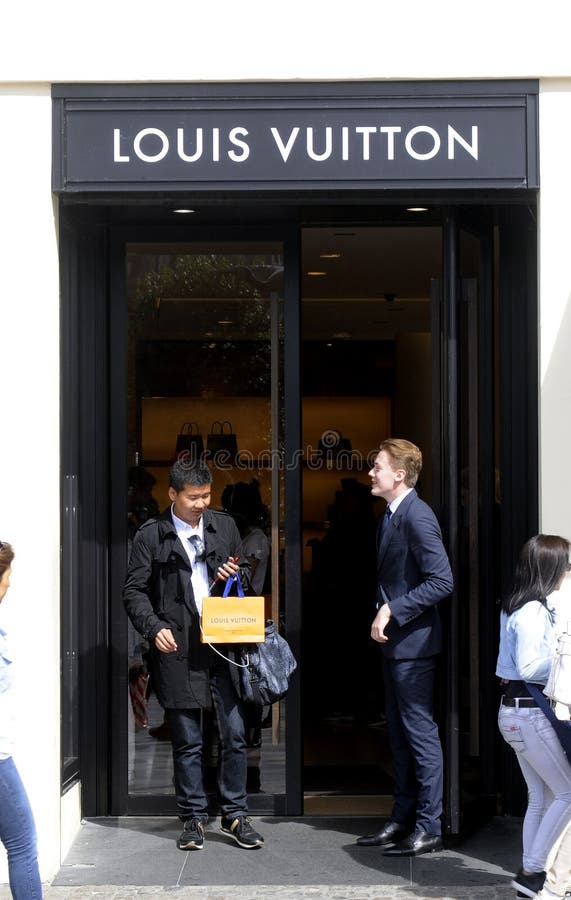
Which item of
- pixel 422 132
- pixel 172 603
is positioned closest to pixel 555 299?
pixel 422 132

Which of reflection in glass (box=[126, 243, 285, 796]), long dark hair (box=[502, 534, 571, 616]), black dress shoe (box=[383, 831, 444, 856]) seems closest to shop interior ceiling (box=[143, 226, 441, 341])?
reflection in glass (box=[126, 243, 285, 796])

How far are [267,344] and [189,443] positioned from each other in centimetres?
70

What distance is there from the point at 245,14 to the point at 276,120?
0.53m

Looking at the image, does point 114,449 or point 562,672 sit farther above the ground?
point 114,449

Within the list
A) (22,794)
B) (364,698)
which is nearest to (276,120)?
(22,794)

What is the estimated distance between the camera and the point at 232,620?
254 inches

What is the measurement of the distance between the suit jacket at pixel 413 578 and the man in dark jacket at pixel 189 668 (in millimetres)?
798

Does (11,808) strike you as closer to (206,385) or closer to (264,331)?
(206,385)

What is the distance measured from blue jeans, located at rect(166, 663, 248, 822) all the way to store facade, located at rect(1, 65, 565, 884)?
1.60 feet

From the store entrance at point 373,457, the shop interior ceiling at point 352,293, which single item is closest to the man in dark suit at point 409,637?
the store entrance at point 373,457

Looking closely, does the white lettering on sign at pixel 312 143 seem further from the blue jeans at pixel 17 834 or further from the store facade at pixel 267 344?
the blue jeans at pixel 17 834

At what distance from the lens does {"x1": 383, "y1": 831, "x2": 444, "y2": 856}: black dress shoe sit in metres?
6.43

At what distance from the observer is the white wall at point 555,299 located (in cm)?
630

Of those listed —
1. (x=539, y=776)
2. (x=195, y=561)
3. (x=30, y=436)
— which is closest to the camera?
(x=539, y=776)
